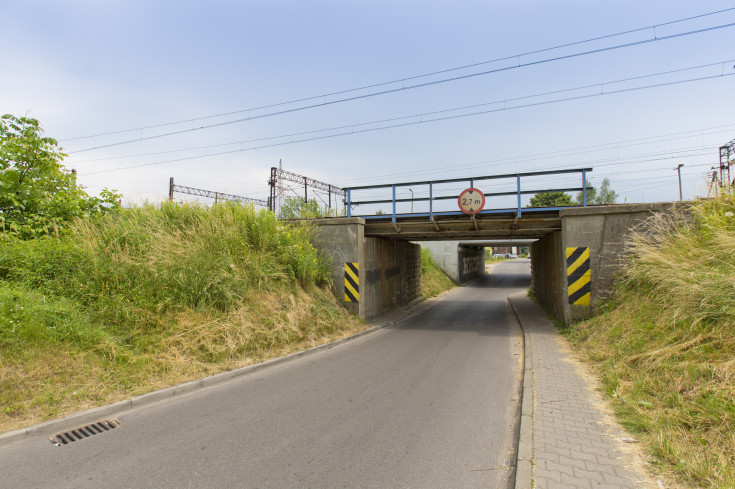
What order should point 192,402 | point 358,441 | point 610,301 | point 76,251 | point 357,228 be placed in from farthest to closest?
point 357,228 → point 610,301 → point 76,251 → point 192,402 → point 358,441

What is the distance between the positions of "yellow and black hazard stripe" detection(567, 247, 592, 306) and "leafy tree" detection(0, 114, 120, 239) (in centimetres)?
1274

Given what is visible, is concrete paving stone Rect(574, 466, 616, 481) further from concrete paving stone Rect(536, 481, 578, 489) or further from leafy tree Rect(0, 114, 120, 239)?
leafy tree Rect(0, 114, 120, 239)

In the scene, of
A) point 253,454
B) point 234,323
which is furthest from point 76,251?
point 253,454

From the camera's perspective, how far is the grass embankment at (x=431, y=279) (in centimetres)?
2353

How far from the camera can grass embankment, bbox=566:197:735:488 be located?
3277 millimetres

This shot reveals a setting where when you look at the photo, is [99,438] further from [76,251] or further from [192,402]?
[76,251]

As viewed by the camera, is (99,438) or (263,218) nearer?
(99,438)

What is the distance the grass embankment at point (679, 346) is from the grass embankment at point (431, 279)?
1454 centimetres

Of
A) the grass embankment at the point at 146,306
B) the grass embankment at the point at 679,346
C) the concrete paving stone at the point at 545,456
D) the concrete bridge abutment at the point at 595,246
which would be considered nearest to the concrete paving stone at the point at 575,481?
the concrete paving stone at the point at 545,456

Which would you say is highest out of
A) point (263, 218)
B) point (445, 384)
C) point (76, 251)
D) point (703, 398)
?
point (263, 218)

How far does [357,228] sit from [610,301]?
7.37m

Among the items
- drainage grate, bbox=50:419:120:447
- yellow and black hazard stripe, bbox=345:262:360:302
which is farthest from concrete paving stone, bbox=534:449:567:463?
yellow and black hazard stripe, bbox=345:262:360:302

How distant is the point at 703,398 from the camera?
3.77 meters

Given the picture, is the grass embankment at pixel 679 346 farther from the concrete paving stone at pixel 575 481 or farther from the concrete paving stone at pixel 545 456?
the concrete paving stone at pixel 545 456
